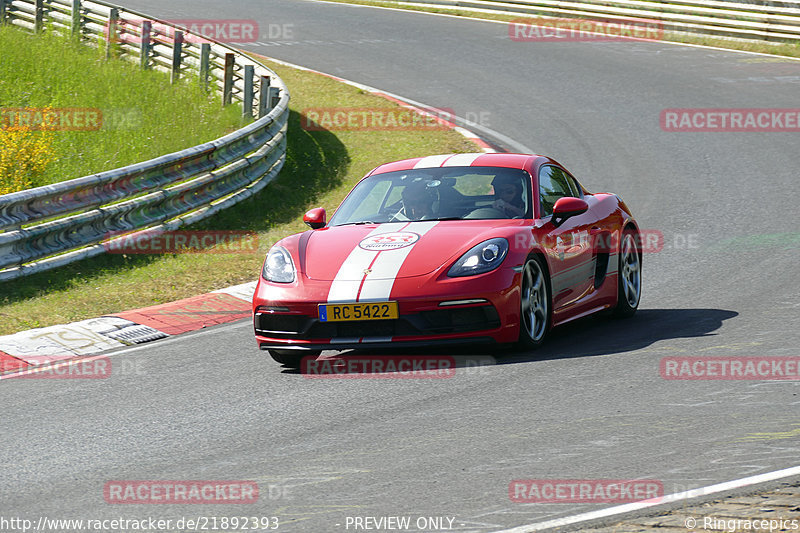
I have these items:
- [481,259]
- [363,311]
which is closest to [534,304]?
[481,259]

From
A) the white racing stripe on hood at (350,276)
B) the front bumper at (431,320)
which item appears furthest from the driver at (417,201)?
the front bumper at (431,320)

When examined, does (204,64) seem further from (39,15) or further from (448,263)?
(448,263)

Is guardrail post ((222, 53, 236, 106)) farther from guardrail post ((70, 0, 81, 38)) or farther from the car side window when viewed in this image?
the car side window

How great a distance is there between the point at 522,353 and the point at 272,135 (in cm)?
858

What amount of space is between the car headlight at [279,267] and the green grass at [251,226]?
2.52m

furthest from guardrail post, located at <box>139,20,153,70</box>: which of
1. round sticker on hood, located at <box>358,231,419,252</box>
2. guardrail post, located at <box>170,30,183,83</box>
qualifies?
round sticker on hood, located at <box>358,231,419,252</box>

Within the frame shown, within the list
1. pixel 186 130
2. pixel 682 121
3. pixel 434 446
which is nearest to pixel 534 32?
pixel 682 121

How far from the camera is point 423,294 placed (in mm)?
7398

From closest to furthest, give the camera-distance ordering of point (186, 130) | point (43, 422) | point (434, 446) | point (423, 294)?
point (434, 446) → point (43, 422) → point (423, 294) → point (186, 130)

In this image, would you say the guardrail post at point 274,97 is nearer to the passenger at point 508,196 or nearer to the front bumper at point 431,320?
the passenger at point 508,196

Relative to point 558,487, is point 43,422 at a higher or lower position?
lower

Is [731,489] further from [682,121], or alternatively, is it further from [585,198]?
[682,121]

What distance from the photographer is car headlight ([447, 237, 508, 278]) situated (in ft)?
24.8

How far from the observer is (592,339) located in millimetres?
8453
